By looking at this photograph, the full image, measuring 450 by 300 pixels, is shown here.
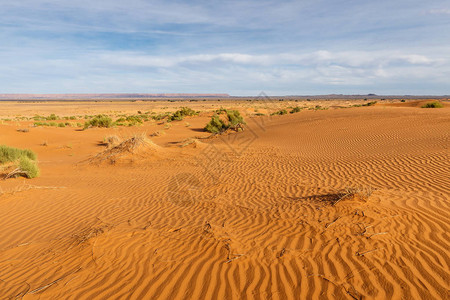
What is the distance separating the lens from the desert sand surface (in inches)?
142

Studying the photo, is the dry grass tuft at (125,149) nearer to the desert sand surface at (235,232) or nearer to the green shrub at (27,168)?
the desert sand surface at (235,232)

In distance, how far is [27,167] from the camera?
1016 centimetres

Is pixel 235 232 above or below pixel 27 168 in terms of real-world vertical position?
above

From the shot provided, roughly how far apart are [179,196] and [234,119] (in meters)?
20.6

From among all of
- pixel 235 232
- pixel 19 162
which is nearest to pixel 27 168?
pixel 19 162

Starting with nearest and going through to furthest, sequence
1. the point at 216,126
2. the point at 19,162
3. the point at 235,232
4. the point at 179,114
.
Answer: the point at 235,232, the point at 19,162, the point at 216,126, the point at 179,114

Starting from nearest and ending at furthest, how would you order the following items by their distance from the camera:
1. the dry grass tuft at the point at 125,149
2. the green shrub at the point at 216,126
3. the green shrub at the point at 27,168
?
the green shrub at the point at 27,168 < the dry grass tuft at the point at 125,149 < the green shrub at the point at 216,126

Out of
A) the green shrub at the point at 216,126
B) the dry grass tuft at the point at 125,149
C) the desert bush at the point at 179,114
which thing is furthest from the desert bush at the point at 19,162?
the desert bush at the point at 179,114

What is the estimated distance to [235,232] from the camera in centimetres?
509

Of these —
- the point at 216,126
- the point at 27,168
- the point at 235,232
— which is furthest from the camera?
the point at 216,126

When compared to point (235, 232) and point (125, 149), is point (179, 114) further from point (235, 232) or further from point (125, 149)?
point (235, 232)

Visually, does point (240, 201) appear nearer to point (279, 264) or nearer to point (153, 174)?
point (279, 264)

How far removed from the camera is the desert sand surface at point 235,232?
3600 mm

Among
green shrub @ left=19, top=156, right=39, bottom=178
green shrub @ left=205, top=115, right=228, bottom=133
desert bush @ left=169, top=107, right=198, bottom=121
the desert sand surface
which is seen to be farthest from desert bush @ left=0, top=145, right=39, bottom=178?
desert bush @ left=169, top=107, right=198, bottom=121
